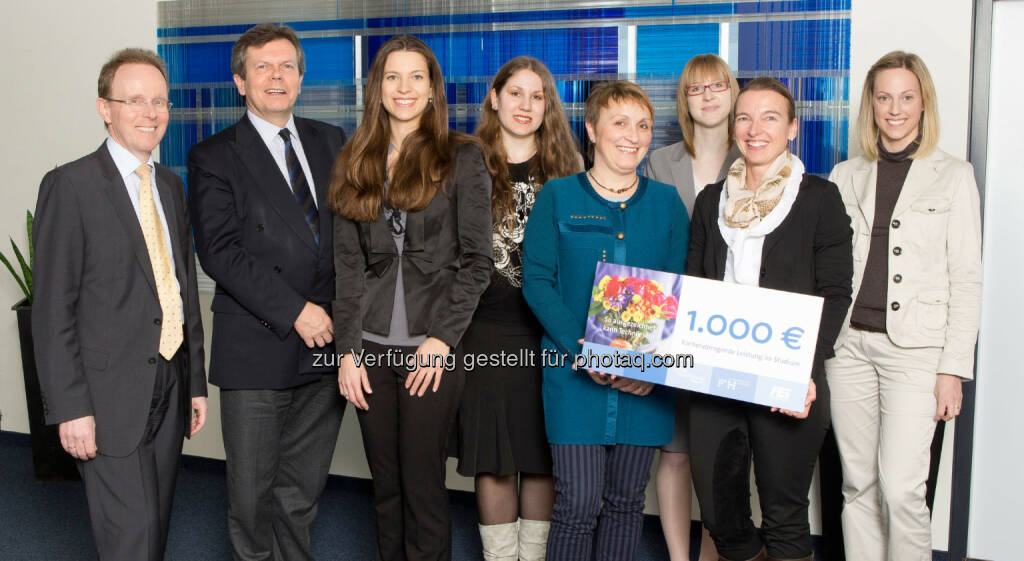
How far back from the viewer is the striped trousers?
2.50m

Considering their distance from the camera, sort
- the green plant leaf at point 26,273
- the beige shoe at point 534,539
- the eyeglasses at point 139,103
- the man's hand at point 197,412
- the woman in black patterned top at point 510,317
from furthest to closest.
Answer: the green plant leaf at point 26,273 → the beige shoe at point 534,539 → the woman in black patterned top at point 510,317 → the man's hand at point 197,412 → the eyeglasses at point 139,103

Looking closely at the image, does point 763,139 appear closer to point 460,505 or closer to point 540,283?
point 540,283

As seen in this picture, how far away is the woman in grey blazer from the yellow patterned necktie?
5.42ft

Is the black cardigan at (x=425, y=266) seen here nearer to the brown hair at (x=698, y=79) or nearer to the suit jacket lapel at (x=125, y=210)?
the suit jacket lapel at (x=125, y=210)

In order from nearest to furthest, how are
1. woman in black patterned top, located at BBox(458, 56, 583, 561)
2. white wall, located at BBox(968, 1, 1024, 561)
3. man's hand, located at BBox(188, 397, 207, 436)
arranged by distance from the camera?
man's hand, located at BBox(188, 397, 207, 436), woman in black patterned top, located at BBox(458, 56, 583, 561), white wall, located at BBox(968, 1, 1024, 561)

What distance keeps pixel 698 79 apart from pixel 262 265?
1618 millimetres

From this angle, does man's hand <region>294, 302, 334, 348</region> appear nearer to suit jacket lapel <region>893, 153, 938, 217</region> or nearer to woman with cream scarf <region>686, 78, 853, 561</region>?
woman with cream scarf <region>686, 78, 853, 561</region>

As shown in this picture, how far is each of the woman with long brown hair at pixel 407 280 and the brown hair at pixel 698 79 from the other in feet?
3.01

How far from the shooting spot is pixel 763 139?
2441mm

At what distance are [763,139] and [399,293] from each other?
3.77 feet

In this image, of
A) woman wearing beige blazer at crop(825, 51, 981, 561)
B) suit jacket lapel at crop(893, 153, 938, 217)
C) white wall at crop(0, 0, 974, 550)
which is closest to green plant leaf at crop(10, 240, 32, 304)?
white wall at crop(0, 0, 974, 550)

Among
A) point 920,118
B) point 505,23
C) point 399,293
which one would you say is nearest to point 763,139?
point 920,118

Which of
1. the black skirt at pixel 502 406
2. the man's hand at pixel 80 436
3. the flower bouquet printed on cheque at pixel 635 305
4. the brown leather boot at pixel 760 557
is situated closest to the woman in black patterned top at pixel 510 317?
Answer: the black skirt at pixel 502 406

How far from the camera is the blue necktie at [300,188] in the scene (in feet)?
8.59
